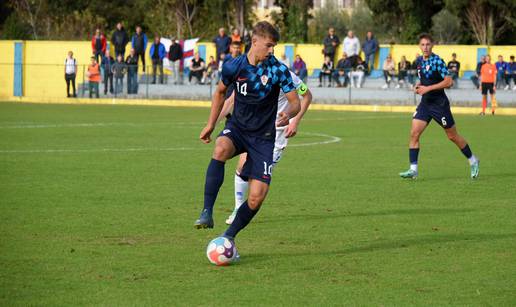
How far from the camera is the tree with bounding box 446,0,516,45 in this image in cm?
5581

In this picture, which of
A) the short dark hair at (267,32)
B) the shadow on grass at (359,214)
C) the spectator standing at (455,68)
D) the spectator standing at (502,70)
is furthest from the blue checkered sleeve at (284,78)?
the spectator standing at (455,68)

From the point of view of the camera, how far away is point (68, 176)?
14758 millimetres

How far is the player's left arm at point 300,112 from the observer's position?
31.9ft

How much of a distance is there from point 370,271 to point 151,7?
6753 cm

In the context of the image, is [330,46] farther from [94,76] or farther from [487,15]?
[487,15]

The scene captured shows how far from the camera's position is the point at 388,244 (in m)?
9.45

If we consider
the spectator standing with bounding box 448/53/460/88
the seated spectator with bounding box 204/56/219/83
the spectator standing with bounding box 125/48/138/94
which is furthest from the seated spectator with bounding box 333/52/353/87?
the spectator standing with bounding box 125/48/138/94

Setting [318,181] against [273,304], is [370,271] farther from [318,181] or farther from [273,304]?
[318,181]

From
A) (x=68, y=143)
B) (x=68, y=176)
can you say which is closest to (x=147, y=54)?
(x=68, y=143)

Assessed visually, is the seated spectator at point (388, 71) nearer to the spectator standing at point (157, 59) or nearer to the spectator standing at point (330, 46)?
the spectator standing at point (330, 46)

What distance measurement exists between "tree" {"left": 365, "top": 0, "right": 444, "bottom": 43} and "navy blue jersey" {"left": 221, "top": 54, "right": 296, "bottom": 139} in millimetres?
48857

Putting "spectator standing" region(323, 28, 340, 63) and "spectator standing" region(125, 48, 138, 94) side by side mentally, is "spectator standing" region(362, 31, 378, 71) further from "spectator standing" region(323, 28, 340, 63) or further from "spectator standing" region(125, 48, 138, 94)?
"spectator standing" region(125, 48, 138, 94)

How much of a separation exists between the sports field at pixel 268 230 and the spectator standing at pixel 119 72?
68.3 ft

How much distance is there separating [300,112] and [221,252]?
224cm
